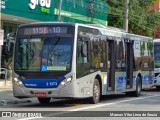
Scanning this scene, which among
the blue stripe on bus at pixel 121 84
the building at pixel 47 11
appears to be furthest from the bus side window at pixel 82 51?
the building at pixel 47 11

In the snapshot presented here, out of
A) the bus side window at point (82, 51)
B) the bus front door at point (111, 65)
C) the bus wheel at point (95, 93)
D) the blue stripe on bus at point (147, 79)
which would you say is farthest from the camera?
the blue stripe on bus at point (147, 79)

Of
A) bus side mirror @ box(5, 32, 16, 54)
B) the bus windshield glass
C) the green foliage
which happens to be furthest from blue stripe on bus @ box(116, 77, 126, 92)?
the green foliage

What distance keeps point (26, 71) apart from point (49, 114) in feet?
9.11

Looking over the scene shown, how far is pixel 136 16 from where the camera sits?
46.6 m

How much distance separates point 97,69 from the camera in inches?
670

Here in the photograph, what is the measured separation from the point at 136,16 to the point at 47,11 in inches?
753

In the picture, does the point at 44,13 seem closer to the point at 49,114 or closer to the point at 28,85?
the point at 28,85

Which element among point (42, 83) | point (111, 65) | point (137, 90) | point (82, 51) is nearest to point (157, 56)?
point (137, 90)

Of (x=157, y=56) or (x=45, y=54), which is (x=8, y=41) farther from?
(x=157, y=56)

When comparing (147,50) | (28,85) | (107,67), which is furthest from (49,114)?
(147,50)

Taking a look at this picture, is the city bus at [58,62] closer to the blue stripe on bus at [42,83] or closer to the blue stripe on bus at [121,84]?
the blue stripe on bus at [42,83]

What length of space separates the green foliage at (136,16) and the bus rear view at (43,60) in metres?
28.5

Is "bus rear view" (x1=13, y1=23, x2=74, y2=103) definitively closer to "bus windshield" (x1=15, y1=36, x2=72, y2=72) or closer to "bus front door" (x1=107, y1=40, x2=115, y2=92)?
"bus windshield" (x1=15, y1=36, x2=72, y2=72)

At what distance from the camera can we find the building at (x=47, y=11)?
85.5ft
